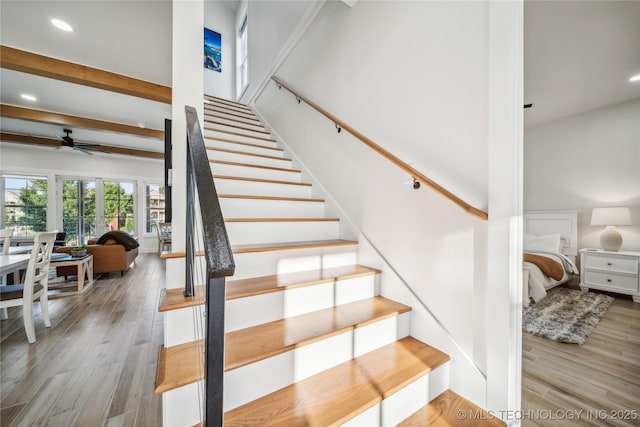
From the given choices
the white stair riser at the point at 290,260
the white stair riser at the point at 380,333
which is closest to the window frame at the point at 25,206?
the white stair riser at the point at 290,260

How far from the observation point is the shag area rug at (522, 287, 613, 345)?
2356 mm

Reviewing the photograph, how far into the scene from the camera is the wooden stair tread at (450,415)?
115cm

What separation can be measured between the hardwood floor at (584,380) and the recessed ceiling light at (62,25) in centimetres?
542

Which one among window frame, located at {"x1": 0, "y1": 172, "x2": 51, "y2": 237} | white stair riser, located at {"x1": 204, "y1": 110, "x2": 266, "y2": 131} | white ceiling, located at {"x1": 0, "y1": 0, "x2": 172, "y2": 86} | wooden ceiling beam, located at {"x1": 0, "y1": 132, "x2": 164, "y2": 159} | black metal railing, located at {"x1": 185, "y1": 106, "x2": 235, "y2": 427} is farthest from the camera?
window frame, located at {"x1": 0, "y1": 172, "x2": 51, "y2": 237}

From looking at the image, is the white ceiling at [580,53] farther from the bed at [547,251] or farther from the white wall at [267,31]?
the white wall at [267,31]

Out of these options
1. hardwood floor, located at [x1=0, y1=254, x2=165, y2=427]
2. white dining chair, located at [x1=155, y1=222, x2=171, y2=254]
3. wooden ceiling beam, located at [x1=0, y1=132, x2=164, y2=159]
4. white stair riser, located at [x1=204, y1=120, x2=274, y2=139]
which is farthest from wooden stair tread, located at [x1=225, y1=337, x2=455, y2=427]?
wooden ceiling beam, located at [x1=0, y1=132, x2=164, y2=159]

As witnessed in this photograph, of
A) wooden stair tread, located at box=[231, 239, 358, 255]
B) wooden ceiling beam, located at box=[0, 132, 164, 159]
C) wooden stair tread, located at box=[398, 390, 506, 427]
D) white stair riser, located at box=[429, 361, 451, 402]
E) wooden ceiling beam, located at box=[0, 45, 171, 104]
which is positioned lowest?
wooden stair tread, located at box=[398, 390, 506, 427]

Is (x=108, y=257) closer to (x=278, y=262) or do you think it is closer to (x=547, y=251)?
(x=278, y=262)

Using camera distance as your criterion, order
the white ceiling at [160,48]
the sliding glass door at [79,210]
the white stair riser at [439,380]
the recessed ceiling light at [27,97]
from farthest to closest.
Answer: the sliding glass door at [79,210] < the recessed ceiling light at [27,97] < the white ceiling at [160,48] < the white stair riser at [439,380]

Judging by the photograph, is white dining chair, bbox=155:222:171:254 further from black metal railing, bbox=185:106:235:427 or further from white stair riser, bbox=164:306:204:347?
→ black metal railing, bbox=185:106:235:427

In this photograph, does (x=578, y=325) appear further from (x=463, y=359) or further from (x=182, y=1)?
(x=182, y=1)

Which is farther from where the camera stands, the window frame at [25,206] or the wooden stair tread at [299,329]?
the window frame at [25,206]

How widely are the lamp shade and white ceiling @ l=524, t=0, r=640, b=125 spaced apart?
1582 millimetres

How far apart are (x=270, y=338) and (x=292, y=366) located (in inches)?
6.2
